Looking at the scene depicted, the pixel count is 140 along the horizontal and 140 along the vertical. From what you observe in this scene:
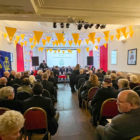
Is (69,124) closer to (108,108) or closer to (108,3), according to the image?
(108,108)

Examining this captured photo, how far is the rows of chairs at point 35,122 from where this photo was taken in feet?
5.51

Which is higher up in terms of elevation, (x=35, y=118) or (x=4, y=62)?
(x=4, y=62)

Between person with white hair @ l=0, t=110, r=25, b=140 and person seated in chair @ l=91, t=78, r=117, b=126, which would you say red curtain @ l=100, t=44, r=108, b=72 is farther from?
person with white hair @ l=0, t=110, r=25, b=140

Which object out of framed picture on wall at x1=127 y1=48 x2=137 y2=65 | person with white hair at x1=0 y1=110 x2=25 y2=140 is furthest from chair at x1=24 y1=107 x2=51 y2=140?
framed picture on wall at x1=127 y1=48 x2=137 y2=65

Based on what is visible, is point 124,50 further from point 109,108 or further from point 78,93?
point 109,108

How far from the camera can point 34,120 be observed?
5.68 ft

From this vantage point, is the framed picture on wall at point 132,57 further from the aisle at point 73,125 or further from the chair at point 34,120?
the chair at point 34,120

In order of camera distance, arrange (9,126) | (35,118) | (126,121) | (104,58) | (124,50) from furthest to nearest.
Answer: (104,58) → (124,50) → (35,118) → (126,121) → (9,126)

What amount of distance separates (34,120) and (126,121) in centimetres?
126

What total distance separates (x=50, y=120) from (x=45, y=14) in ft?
10.2

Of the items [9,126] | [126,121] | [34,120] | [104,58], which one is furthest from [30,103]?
[104,58]

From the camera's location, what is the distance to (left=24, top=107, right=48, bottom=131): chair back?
5.50 ft

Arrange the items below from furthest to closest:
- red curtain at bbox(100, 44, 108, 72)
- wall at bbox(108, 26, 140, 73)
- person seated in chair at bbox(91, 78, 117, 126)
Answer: red curtain at bbox(100, 44, 108, 72) → wall at bbox(108, 26, 140, 73) → person seated in chair at bbox(91, 78, 117, 126)

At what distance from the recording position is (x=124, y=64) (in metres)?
Answer: 6.63
